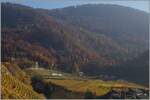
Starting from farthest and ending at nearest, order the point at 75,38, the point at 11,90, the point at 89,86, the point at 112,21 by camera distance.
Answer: the point at 112,21
the point at 75,38
the point at 89,86
the point at 11,90

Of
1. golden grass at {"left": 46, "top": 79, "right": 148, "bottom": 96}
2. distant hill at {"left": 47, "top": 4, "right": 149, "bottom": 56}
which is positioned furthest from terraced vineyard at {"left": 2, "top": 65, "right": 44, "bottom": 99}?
distant hill at {"left": 47, "top": 4, "right": 149, "bottom": 56}

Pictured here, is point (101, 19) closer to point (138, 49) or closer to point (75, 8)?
point (75, 8)

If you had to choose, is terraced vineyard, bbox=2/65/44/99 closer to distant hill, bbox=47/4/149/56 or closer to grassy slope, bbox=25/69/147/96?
grassy slope, bbox=25/69/147/96

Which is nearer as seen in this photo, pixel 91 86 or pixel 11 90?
pixel 11 90

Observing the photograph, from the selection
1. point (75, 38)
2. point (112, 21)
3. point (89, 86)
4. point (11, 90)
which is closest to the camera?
point (11, 90)

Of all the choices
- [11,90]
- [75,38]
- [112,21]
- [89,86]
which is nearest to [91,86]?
[89,86]

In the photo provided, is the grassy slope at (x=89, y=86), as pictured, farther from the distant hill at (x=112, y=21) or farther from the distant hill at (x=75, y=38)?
the distant hill at (x=112, y=21)

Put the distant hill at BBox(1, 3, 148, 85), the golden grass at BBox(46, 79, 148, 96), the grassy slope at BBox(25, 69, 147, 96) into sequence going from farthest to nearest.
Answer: the distant hill at BBox(1, 3, 148, 85), the golden grass at BBox(46, 79, 148, 96), the grassy slope at BBox(25, 69, 147, 96)

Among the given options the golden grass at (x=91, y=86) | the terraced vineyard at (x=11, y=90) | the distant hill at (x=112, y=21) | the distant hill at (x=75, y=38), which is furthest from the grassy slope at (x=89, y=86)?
the distant hill at (x=112, y=21)

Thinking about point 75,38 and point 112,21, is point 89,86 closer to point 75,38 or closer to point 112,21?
point 75,38
